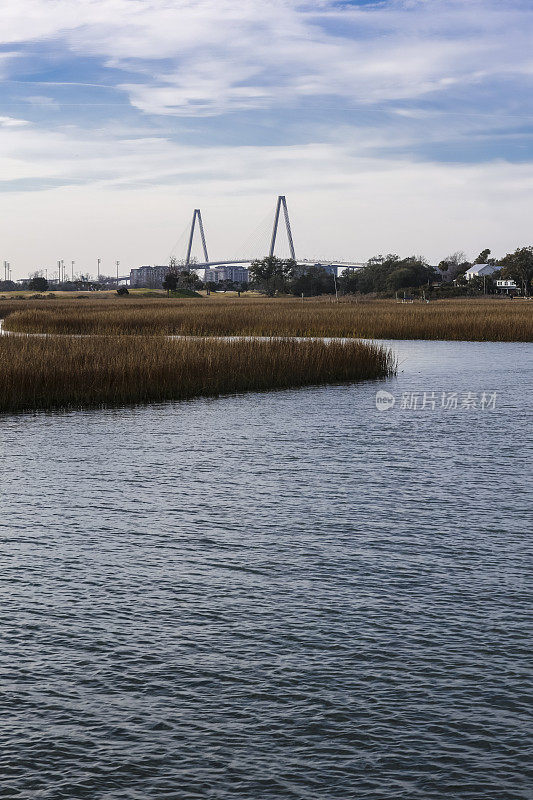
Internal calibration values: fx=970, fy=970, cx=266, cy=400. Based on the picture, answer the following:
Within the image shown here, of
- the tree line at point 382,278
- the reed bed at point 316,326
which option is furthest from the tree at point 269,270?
the reed bed at point 316,326

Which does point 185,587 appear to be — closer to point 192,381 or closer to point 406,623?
point 406,623

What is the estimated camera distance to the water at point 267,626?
5.88 m

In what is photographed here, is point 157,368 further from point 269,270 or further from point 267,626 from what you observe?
point 269,270

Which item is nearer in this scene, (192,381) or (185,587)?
(185,587)

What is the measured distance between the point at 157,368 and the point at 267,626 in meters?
18.8

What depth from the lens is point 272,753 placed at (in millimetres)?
6000

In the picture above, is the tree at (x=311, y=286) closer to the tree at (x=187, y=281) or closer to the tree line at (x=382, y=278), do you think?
the tree line at (x=382, y=278)

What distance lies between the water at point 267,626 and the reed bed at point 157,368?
7.47m

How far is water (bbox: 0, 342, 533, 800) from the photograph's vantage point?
588 cm

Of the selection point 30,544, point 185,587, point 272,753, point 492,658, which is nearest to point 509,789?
point 272,753

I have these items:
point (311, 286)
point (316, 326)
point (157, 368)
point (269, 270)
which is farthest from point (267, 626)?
point (269, 270)

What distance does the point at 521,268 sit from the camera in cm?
13888

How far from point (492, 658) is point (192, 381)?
20067 mm

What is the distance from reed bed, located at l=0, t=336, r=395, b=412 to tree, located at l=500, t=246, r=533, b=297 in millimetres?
110600
